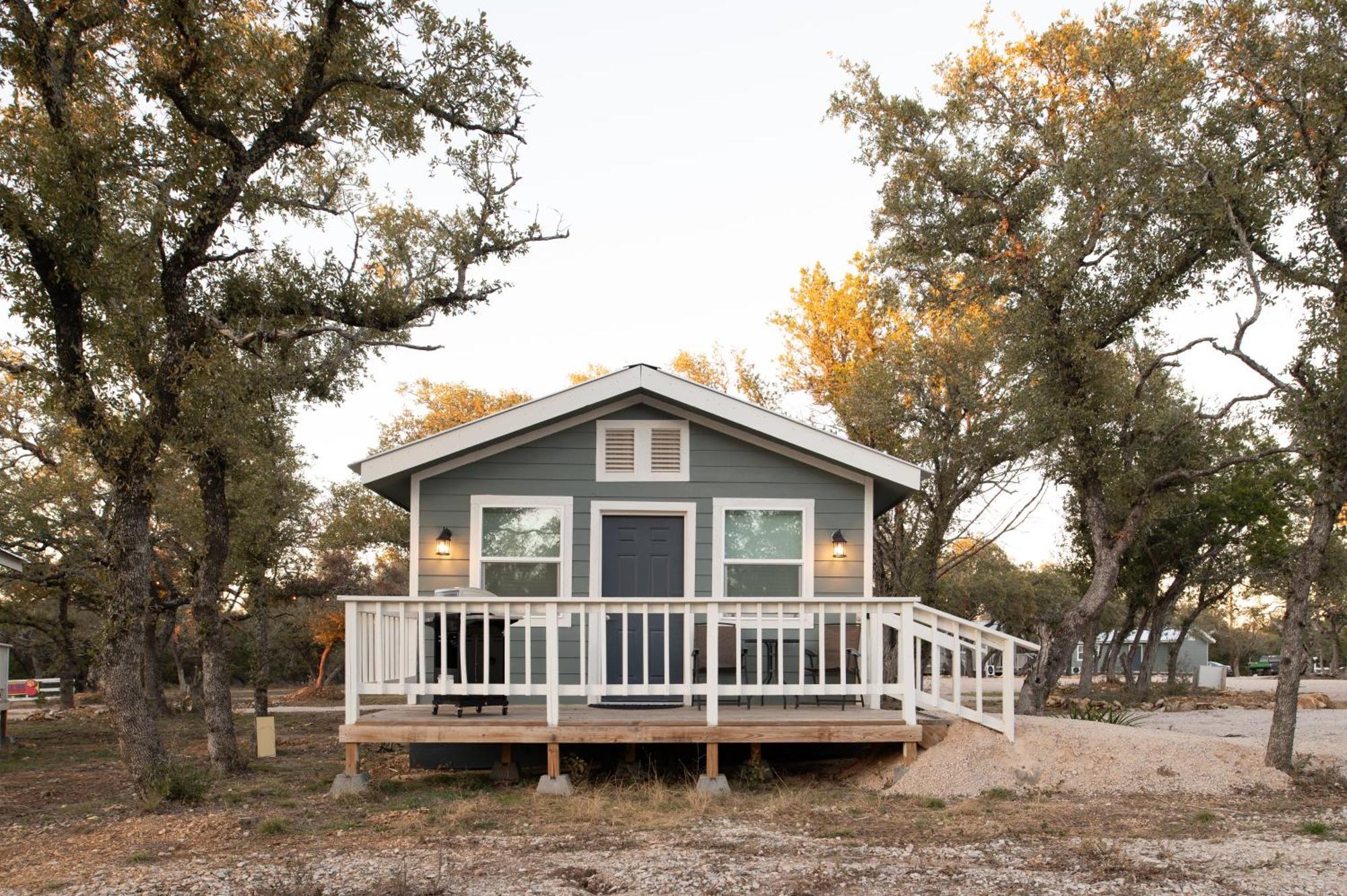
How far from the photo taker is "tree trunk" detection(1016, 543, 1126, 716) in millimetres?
14547

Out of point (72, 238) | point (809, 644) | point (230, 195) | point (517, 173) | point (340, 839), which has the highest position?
point (517, 173)

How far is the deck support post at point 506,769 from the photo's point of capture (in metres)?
9.25

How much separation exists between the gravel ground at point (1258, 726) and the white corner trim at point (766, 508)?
4018mm

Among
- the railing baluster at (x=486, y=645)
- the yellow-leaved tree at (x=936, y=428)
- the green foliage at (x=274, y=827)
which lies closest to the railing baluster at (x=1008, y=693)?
the railing baluster at (x=486, y=645)

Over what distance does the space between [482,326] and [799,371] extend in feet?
41.0

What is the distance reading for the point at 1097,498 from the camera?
1495 centimetres

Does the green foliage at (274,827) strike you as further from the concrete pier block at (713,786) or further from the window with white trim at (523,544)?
the window with white trim at (523,544)

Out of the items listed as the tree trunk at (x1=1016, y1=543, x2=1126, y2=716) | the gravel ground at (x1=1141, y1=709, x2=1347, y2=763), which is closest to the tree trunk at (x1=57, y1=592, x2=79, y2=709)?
the tree trunk at (x1=1016, y1=543, x2=1126, y2=716)

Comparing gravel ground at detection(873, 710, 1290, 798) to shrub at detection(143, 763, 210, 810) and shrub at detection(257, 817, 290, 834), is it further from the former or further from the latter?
shrub at detection(143, 763, 210, 810)

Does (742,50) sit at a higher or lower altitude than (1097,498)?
higher

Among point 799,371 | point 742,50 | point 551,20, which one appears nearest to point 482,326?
point 551,20

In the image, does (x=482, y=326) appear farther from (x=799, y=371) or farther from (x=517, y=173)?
(x=799, y=371)

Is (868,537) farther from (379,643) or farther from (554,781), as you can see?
(379,643)

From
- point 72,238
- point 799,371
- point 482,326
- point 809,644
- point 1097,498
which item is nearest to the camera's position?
point 72,238
